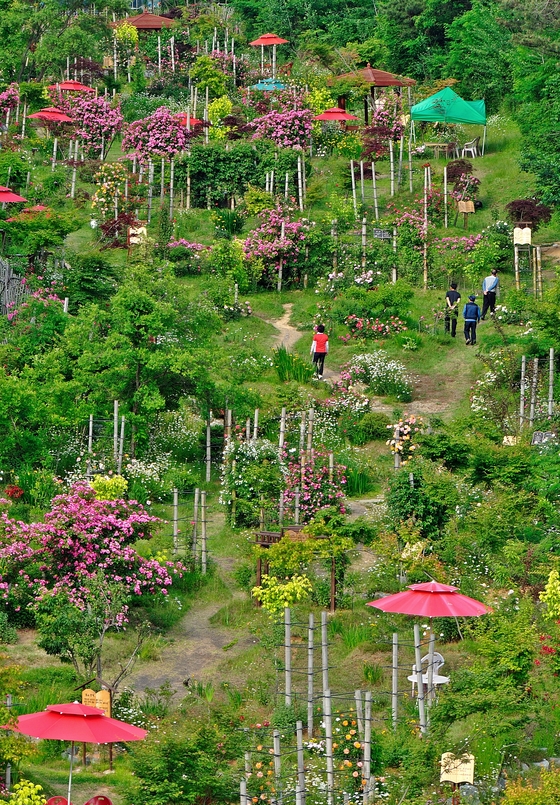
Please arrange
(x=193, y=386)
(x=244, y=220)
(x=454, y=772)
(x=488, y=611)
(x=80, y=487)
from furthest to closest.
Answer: (x=244, y=220), (x=193, y=386), (x=80, y=487), (x=488, y=611), (x=454, y=772)

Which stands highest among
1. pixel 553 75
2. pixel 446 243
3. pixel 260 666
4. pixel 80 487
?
pixel 553 75

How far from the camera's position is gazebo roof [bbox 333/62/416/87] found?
4694 centimetres

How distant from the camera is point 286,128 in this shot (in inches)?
1689

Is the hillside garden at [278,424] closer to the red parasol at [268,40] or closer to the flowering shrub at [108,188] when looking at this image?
the flowering shrub at [108,188]

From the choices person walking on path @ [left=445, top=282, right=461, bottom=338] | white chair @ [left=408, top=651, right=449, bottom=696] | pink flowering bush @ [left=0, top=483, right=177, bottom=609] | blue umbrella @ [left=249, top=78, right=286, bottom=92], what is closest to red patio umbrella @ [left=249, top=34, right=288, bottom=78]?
blue umbrella @ [left=249, top=78, right=286, bottom=92]

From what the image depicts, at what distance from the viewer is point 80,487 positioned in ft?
83.6

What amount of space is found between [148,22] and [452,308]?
23.6 meters

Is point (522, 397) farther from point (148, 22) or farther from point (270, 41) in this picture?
point (148, 22)

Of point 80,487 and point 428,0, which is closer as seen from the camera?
point 80,487

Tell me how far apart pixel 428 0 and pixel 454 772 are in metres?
35.7

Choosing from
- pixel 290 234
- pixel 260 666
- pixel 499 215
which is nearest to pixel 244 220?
pixel 290 234

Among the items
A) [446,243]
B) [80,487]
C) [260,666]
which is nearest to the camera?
[260,666]

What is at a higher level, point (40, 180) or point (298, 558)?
point (40, 180)

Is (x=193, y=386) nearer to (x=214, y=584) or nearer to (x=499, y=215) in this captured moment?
(x=214, y=584)
